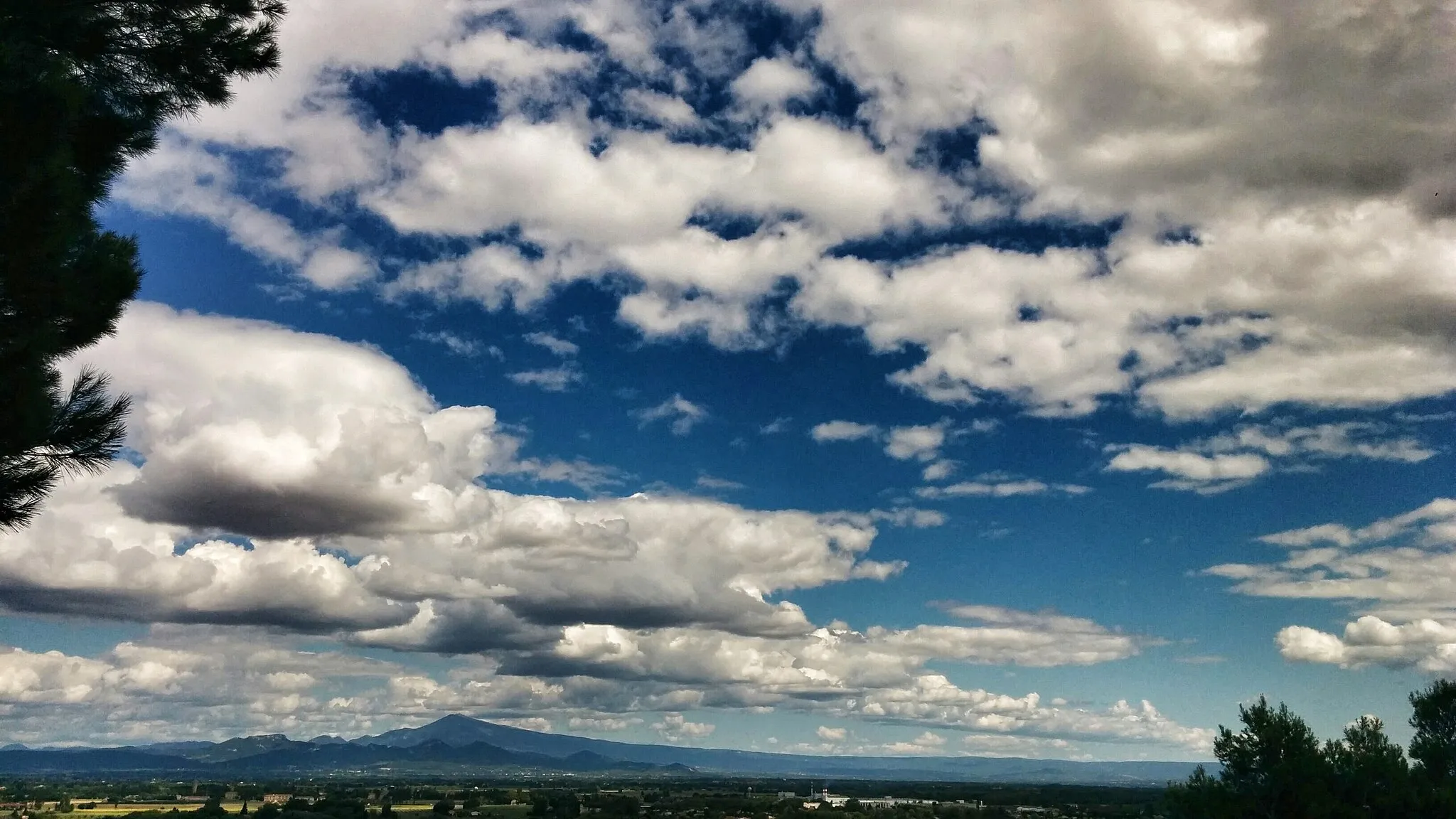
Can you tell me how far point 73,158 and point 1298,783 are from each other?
4271cm

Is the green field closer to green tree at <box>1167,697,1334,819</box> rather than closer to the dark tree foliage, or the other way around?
green tree at <box>1167,697,1334,819</box>

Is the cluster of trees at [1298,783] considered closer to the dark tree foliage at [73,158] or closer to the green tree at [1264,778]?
the green tree at [1264,778]

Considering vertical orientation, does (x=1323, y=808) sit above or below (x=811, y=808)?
above

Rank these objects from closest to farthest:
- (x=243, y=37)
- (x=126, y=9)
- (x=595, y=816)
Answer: (x=126, y=9) < (x=243, y=37) < (x=595, y=816)

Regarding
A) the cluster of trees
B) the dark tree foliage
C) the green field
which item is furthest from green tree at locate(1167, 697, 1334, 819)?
the green field

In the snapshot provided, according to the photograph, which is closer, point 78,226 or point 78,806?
point 78,226

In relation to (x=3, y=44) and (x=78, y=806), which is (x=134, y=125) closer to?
(x=3, y=44)

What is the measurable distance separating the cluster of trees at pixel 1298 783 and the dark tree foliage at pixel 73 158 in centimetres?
3858

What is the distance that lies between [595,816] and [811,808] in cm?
4405

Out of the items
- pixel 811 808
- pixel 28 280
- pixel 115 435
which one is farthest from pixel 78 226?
pixel 811 808

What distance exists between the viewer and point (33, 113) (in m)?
13.3

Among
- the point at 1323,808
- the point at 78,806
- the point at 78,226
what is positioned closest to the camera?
the point at 78,226

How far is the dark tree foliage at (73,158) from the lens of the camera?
13180 mm

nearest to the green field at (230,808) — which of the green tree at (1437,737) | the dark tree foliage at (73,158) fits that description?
the green tree at (1437,737)
